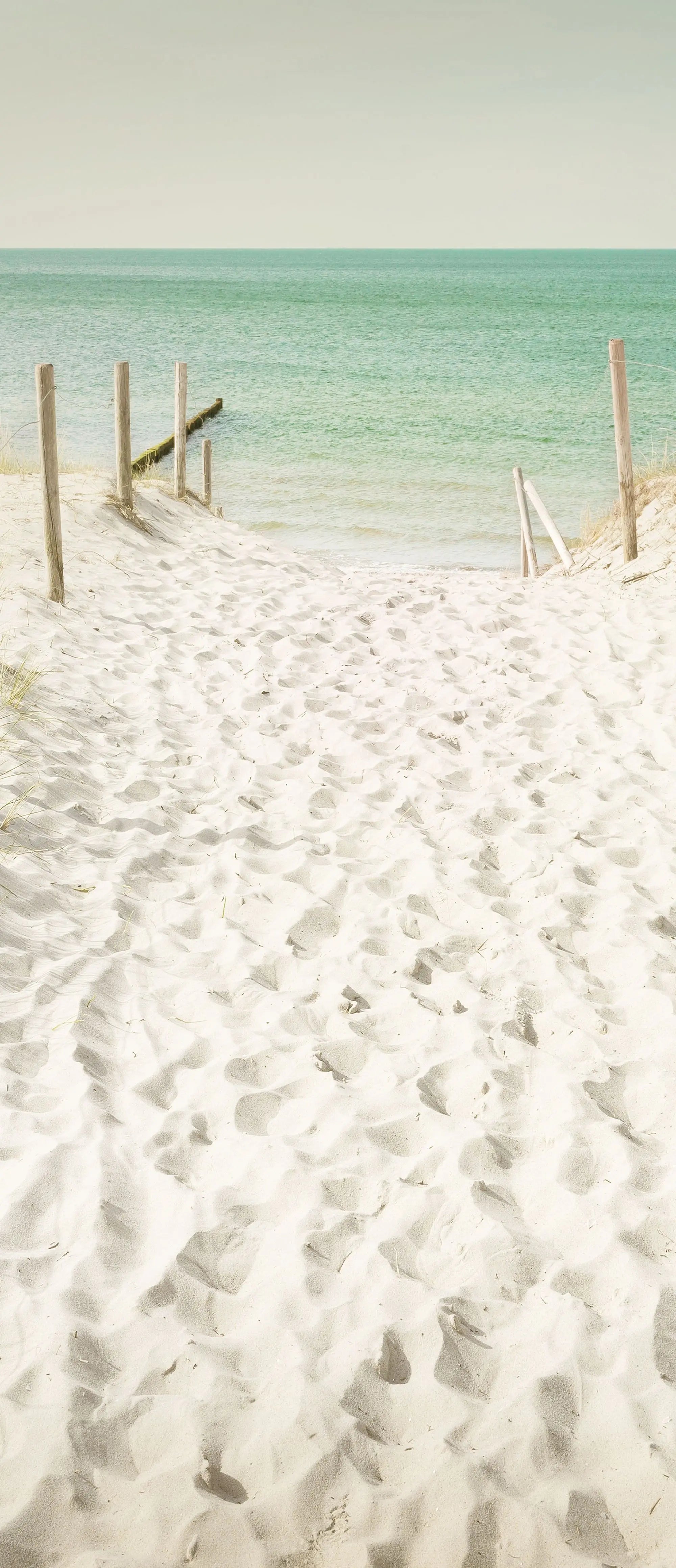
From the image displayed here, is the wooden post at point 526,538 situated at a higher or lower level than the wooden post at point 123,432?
lower

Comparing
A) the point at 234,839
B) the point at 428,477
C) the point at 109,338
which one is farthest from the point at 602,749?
the point at 109,338

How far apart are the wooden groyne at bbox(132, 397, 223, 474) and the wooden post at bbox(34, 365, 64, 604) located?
4.74 metres

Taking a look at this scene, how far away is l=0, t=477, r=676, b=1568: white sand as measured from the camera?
210cm

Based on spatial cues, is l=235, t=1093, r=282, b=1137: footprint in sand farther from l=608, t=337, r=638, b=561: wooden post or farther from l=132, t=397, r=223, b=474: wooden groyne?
l=132, t=397, r=223, b=474: wooden groyne

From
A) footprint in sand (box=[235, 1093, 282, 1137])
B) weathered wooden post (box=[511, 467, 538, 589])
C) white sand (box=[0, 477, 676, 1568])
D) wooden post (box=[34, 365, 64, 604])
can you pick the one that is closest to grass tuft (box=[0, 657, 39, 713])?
white sand (box=[0, 477, 676, 1568])

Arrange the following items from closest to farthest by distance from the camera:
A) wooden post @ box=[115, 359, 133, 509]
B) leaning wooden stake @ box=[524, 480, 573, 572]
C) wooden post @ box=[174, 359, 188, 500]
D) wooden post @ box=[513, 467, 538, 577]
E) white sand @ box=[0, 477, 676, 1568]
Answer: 1. white sand @ box=[0, 477, 676, 1568]
2. wooden post @ box=[115, 359, 133, 509]
3. leaning wooden stake @ box=[524, 480, 573, 572]
4. wooden post @ box=[174, 359, 188, 500]
5. wooden post @ box=[513, 467, 538, 577]

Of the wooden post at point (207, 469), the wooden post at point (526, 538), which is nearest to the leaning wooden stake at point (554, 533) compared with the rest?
the wooden post at point (526, 538)

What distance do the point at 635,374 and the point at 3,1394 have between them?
103 ft

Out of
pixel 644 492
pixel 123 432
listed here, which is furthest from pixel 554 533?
pixel 123 432

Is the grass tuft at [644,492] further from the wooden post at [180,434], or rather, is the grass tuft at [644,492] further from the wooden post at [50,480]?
the wooden post at [50,480]

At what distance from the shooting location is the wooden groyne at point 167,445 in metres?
14.5

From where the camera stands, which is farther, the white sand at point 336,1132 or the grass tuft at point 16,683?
Answer: the grass tuft at point 16,683

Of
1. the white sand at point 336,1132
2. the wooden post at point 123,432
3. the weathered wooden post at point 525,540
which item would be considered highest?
the wooden post at point 123,432

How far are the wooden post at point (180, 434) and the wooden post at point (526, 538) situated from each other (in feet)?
13.3
